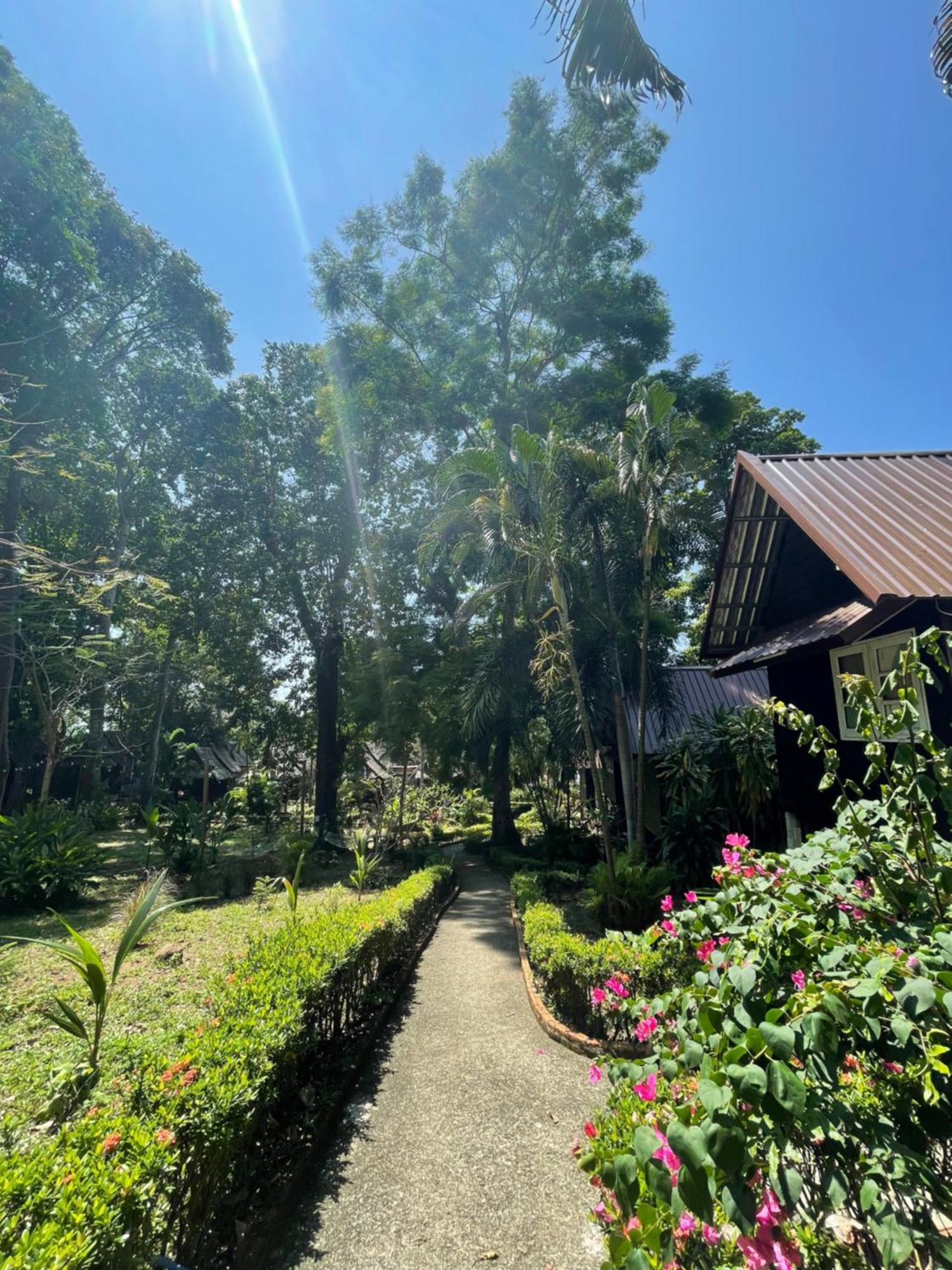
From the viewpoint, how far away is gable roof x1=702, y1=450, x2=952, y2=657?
493cm

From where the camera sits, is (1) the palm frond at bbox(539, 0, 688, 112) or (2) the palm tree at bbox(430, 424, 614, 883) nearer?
(1) the palm frond at bbox(539, 0, 688, 112)

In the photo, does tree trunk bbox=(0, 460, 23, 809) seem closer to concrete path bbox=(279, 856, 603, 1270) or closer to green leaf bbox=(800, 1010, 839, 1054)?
concrete path bbox=(279, 856, 603, 1270)

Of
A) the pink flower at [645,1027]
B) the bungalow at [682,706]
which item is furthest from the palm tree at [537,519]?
the pink flower at [645,1027]

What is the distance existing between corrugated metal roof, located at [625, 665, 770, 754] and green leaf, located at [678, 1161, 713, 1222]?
1045 centimetres

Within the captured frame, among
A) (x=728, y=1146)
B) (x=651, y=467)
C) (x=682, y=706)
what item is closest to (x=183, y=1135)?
(x=728, y=1146)

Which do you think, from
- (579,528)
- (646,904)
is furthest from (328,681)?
(646,904)

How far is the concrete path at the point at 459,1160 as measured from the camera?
2684 millimetres

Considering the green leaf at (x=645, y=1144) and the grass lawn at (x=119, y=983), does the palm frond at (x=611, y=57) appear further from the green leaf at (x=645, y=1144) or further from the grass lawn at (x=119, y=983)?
the grass lawn at (x=119, y=983)

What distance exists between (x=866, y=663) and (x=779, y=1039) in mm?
6566

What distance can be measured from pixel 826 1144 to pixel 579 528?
9034 mm

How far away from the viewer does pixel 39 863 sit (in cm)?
905

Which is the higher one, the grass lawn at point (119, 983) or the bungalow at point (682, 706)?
the bungalow at point (682, 706)

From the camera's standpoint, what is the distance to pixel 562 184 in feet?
54.1

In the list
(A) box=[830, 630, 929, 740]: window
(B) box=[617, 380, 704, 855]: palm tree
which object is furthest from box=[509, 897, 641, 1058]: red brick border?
(A) box=[830, 630, 929, 740]: window
